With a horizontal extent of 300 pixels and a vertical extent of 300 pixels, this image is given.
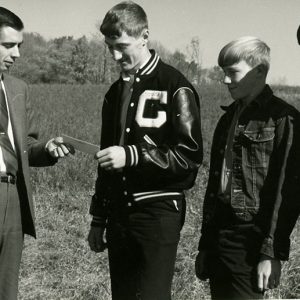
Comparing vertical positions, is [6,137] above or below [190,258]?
above

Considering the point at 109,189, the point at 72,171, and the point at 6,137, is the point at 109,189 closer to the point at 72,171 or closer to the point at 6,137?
the point at 6,137

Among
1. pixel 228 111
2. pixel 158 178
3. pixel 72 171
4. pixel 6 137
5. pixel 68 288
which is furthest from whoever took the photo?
pixel 72 171

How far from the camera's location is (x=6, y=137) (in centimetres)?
268

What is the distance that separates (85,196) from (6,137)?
3769mm

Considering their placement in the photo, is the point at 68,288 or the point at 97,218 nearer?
the point at 97,218

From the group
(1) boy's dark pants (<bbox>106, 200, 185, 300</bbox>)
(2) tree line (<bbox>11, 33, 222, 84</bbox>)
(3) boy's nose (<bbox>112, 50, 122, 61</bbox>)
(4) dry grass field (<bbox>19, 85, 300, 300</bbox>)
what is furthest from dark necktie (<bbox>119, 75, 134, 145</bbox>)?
(2) tree line (<bbox>11, 33, 222, 84</bbox>)

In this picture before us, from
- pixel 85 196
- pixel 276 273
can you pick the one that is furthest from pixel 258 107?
pixel 85 196

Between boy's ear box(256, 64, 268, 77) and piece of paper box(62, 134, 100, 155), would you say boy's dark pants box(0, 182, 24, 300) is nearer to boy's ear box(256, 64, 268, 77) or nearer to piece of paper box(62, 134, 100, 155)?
piece of paper box(62, 134, 100, 155)

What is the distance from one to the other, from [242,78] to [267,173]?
43cm

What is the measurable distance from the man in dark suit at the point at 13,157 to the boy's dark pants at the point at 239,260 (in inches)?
36.5

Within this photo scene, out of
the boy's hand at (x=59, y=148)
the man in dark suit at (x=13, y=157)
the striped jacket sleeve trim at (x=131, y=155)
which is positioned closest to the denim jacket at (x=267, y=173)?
the striped jacket sleeve trim at (x=131, y=155)

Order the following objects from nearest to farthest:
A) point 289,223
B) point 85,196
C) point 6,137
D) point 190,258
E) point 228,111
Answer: point 289,223 → point 228,111 → point 6,137 → point 190,258 → point 85,196

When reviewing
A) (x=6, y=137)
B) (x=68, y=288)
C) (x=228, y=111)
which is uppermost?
(x=228, y=111)

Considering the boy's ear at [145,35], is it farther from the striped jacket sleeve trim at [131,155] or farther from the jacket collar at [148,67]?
the striped jacket sleeve trim at [131,155]
